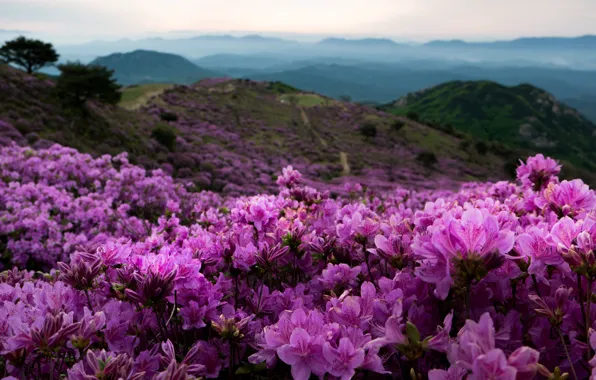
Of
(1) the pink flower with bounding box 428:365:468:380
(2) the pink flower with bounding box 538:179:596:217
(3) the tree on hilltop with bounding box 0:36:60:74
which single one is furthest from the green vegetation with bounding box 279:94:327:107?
(1) the pink flower with bounding box 428:365:468:380

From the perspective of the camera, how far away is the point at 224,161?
947 inches

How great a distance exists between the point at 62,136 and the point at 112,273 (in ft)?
64.4

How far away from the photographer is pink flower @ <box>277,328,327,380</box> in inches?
54.1

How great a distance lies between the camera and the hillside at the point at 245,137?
20062 millimetres

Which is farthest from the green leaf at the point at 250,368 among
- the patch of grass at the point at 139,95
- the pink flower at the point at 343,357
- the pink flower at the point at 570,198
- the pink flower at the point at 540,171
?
the patch of grass at the point at 139,95

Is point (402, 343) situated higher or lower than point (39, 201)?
higher

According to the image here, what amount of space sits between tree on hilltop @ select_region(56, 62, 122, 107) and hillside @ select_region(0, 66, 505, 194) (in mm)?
883

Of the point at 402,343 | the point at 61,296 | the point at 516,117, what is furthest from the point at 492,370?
the point at 516,117

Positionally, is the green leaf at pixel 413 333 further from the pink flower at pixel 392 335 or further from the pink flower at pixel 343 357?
the pink flower at pixel 343 357

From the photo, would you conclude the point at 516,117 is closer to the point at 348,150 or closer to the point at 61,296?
the point at 348,150

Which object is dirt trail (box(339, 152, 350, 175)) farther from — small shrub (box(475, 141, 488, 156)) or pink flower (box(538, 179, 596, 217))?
pink flower (box(538, 179, 596, 217))

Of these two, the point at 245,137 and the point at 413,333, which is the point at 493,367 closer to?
the point at 413,333

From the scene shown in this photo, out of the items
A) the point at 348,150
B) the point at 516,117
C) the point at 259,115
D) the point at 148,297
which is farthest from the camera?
the point at 516,117

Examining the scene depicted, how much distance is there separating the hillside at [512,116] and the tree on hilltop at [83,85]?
429ft
